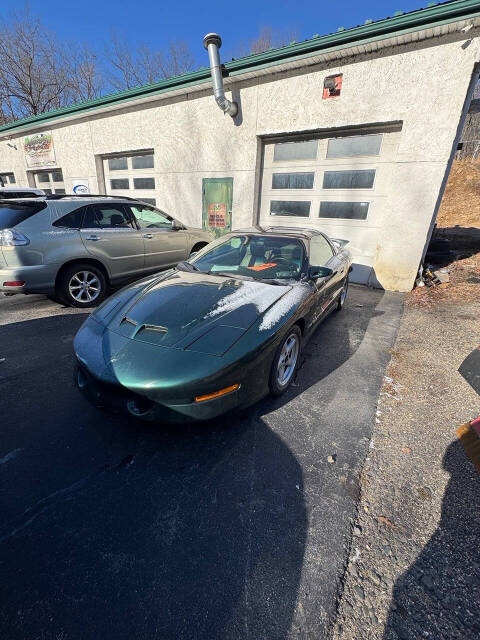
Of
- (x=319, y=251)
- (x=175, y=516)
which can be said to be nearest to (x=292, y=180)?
(x=319, y=251)

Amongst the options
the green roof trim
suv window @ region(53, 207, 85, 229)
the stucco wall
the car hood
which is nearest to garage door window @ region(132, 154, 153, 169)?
the stucco wall

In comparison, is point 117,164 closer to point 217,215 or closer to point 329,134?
point 217,215

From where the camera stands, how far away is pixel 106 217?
4766 millimetres

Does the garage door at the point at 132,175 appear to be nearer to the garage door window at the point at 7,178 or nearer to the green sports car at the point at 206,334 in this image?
the green sports car at the point at 206,334

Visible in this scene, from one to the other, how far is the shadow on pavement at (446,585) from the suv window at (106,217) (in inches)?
203

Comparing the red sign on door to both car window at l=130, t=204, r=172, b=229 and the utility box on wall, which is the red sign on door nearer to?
car window at l=130, t=204, r=172, b=229

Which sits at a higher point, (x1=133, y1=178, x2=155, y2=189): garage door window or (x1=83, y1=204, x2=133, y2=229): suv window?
(x1=133, y1=178, x2=155, y2=189): garage door window

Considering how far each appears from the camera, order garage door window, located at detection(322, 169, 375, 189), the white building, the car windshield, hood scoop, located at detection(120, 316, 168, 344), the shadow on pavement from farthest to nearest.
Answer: garage door window, located at detection(322, 169, 375, 189) → the white building → the car windshield → hood scoop, located at detection(120, 316, 168, 344) → the shadow on pavement

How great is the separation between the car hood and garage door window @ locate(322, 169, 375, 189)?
14.8 feet

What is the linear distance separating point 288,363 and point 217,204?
19.8 feet

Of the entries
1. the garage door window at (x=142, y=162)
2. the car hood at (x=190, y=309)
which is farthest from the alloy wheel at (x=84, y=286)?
the garage door window at (x=142, y=162)

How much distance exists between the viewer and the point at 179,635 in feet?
3.99

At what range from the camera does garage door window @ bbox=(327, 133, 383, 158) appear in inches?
227

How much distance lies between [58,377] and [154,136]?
7776 millimetres
